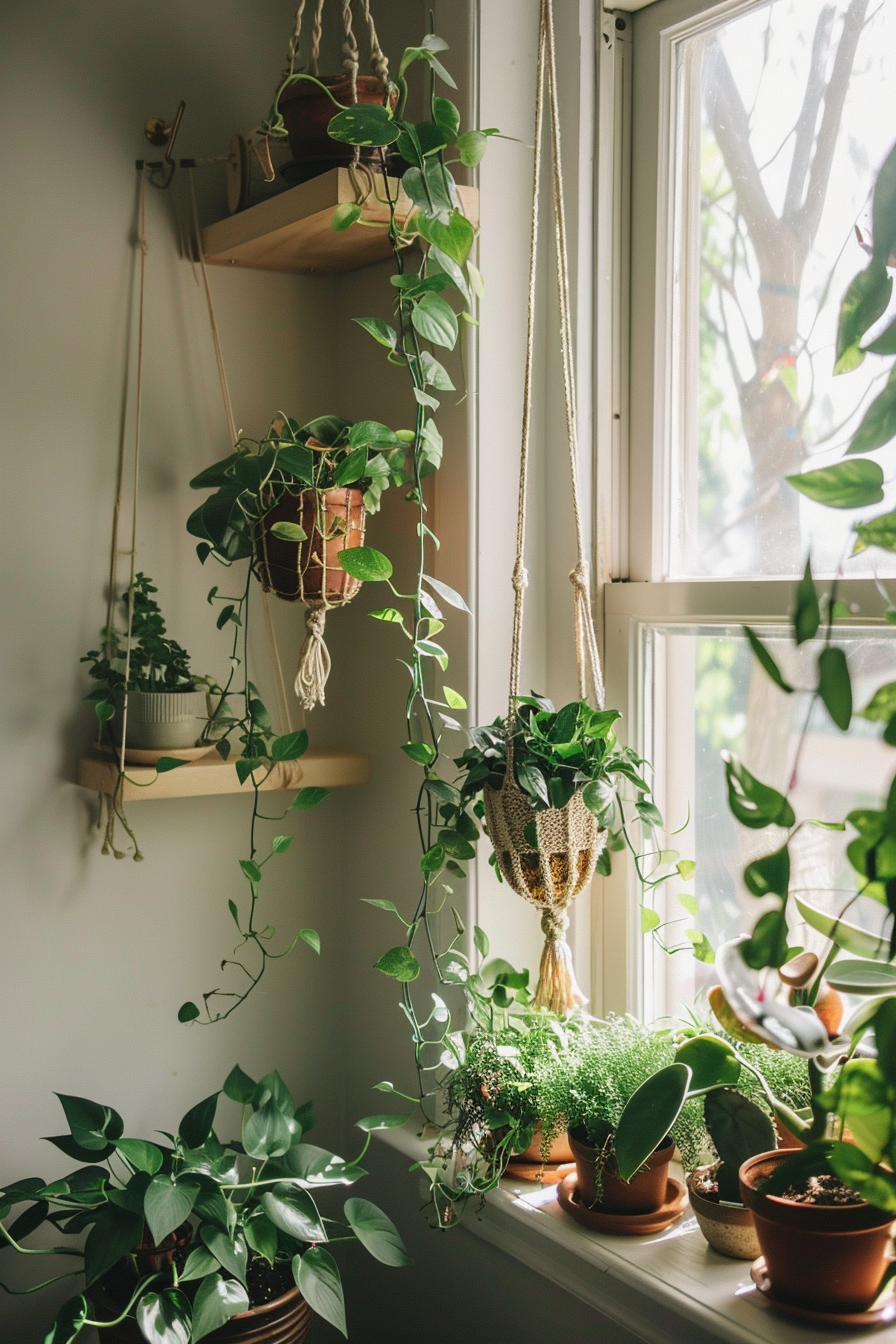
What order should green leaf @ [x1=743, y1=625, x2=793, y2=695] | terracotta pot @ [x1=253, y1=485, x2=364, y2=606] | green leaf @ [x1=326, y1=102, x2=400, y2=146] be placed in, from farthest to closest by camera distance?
terracotta pot @ [x1=253, y1=485, x2=364, y2=606] → green leaf @ [x1=326, y1=102, x2=400, y2=146] → green leaf @ [x1=743, y1=625, x2=793, y2=695]

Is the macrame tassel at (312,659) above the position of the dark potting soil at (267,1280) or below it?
above

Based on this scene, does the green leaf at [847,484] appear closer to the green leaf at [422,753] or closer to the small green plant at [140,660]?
the green leaf at [422,753]

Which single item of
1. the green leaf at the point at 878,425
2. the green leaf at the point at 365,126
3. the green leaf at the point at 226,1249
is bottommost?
the green leaf at the point at 226,1249

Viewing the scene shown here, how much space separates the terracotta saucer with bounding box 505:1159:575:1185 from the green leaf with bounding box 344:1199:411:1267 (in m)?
0.16

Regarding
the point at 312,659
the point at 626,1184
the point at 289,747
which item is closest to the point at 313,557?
the point at 312,659

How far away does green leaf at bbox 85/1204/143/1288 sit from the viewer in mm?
1166

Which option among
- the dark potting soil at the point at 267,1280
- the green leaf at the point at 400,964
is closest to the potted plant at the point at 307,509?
the green leaf at the point at 400,964

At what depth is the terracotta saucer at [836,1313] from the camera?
1011 mm

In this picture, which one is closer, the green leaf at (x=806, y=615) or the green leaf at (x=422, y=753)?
the green leaf at (x=806, y=615)

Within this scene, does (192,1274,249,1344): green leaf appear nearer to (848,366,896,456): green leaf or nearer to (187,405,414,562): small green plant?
(187,405,414,562): small green plant

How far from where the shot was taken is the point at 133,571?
1.50 m

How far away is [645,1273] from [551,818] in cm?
48

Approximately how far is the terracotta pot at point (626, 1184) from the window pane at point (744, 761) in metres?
0.25

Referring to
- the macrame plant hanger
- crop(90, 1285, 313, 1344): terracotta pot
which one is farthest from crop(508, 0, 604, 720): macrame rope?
crop(90, 1285, 313, 1344): terracotta pot
